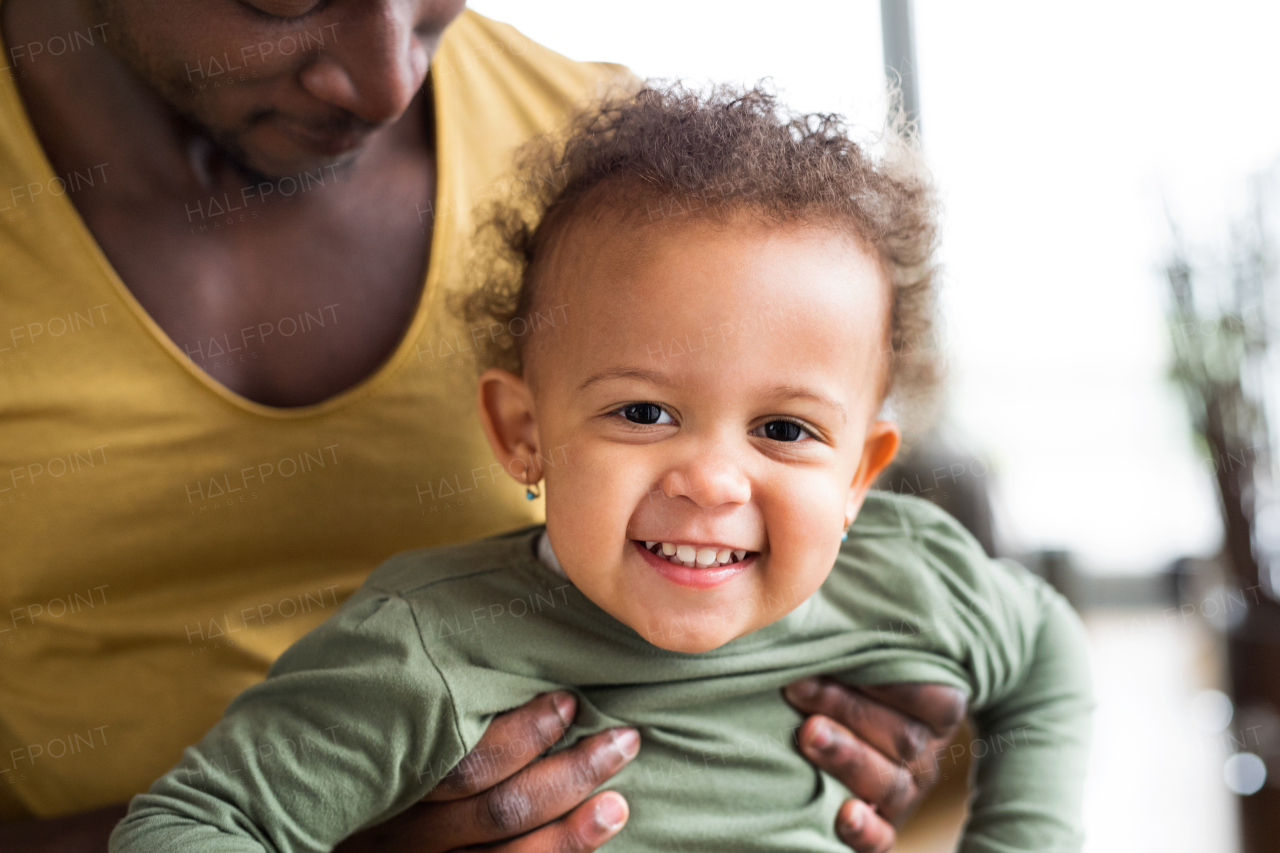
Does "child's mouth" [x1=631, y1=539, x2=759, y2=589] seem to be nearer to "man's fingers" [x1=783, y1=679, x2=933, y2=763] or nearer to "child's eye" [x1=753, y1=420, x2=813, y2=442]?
"child's eye" [x1=753, y1=420, x2=813, y2=442]

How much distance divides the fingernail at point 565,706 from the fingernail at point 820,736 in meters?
0.24

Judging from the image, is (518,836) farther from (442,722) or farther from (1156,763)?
(1156,763)

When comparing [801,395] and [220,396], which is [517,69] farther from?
[801,395]

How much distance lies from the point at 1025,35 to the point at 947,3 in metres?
0.33

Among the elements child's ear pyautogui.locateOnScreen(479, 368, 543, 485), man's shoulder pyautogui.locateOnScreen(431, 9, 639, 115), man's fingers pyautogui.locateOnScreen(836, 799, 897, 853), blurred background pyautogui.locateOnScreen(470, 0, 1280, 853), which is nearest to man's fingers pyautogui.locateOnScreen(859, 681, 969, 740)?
man's fingers pyautogui.locateOnScreen(836, 799, 897, 853)

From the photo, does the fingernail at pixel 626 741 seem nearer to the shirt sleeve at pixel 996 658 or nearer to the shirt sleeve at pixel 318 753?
the shirt sleeve at pixel 318 753

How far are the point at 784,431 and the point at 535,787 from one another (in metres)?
0.40

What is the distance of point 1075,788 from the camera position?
1.09m

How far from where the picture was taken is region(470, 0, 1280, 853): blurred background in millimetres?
2359

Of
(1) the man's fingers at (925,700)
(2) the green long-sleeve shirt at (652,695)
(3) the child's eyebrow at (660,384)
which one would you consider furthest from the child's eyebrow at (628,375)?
(1) the man's fingers at (925,700)

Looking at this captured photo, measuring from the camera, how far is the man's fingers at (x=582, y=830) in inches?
34.9

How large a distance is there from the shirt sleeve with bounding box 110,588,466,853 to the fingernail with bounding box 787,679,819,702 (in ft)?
1.11

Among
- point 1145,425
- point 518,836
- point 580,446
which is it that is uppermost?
point 580,446

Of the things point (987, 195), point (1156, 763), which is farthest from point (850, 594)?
point (987, 195)
